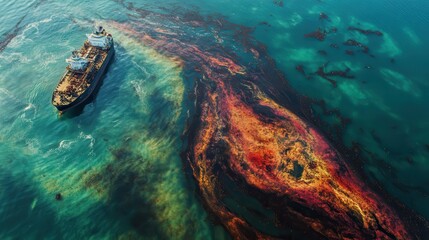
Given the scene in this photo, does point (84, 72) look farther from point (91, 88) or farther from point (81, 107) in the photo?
point (81, 107)

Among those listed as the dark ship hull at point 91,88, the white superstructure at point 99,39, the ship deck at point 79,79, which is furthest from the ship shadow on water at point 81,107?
the white superstructure at point 99,39

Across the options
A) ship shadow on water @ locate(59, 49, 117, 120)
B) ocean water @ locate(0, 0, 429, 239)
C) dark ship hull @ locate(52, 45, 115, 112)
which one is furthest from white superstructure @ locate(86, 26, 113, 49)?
ship shadow on water @ locate(59, 49, 117, 120)

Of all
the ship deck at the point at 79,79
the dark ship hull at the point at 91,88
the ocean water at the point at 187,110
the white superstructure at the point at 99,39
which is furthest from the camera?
the white superstructure at the point at 99,39

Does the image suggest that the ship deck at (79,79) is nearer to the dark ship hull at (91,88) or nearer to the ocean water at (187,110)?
the dark ship hull at (91,88)

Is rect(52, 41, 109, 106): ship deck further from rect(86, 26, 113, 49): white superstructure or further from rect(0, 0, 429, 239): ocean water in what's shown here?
rect(0, 0, 429, 239): ocean water

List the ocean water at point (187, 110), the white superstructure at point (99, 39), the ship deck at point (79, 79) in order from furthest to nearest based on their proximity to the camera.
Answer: the white superstructure at point (99, 39), the ship deck at point (79, 79), the ocean water at point (187, 110)

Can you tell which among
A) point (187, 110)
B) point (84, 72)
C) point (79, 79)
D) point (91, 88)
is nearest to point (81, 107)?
point (91, 88)

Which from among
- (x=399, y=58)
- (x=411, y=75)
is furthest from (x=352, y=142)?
(x=399, y=58)
